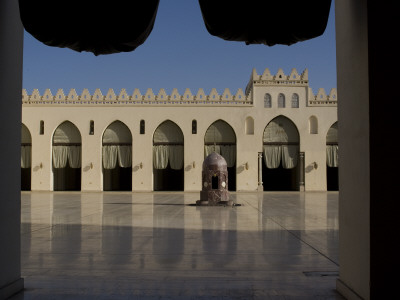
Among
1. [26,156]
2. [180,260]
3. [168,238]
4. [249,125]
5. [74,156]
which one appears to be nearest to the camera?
[180,260]

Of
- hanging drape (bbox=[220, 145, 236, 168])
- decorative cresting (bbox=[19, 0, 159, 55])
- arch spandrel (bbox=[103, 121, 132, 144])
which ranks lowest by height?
hanging drape (bbox=[220, 145, 236, 168])

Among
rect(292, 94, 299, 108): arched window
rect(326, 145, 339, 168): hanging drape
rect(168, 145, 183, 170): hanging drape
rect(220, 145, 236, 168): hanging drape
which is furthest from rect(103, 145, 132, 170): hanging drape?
rect(326, 145, 339, 168): hanging drape

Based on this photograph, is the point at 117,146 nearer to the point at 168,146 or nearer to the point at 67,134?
the point at 168,146

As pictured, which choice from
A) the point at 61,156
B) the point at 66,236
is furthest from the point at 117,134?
the point at 66,236

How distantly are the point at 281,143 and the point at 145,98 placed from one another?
10.1m

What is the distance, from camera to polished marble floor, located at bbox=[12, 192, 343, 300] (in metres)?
4.54

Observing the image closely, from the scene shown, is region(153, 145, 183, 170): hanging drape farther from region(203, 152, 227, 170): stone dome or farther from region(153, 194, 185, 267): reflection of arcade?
region(153, 194, 185, 267): reflection of arcade

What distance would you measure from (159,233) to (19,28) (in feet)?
17.7

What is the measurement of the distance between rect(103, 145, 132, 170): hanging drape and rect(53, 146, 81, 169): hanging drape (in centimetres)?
209

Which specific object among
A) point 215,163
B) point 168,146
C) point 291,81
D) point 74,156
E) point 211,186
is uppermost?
point 291,81

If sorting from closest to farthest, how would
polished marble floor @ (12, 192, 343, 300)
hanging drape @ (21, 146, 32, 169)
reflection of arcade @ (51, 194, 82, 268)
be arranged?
polished marble floor @ (12, 192, 343, 300), reflection of arcade @ (51, 194, 82, 268), hanging drape @ (21, 146, 32, 169)

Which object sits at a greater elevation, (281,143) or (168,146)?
(281,143)

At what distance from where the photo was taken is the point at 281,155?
1201 inches

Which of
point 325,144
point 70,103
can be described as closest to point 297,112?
point 325,144
